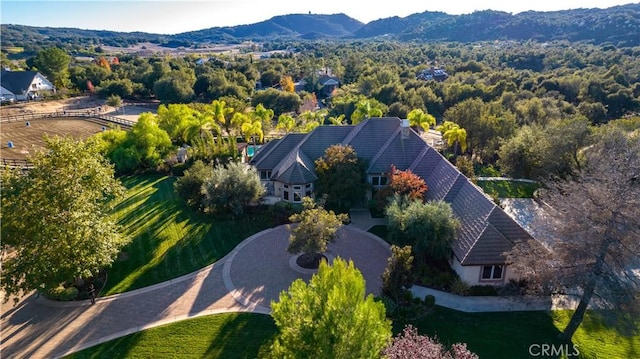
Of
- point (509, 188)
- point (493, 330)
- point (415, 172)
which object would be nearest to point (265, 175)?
point (415, 172)

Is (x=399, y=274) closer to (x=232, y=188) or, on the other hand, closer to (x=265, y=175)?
(x=232, y=188)

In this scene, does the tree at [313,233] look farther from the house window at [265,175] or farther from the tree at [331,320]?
the house window at [265,175]

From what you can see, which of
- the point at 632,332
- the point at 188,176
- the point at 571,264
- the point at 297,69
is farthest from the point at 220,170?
the point at 297,69

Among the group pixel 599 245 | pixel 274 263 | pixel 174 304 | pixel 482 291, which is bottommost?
pixel 174 304

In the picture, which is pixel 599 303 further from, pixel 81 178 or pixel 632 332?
pixel 81 178

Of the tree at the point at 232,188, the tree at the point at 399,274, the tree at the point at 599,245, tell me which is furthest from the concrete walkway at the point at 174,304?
the tree at the point at 232,188

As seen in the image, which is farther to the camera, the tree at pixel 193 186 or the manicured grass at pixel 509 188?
the manicured grass at pixel 509 188

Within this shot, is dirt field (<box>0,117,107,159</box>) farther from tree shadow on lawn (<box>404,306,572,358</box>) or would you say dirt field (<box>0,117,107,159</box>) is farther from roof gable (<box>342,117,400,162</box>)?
tree shadow on lawn (<box>404,306,572,358</box>)
